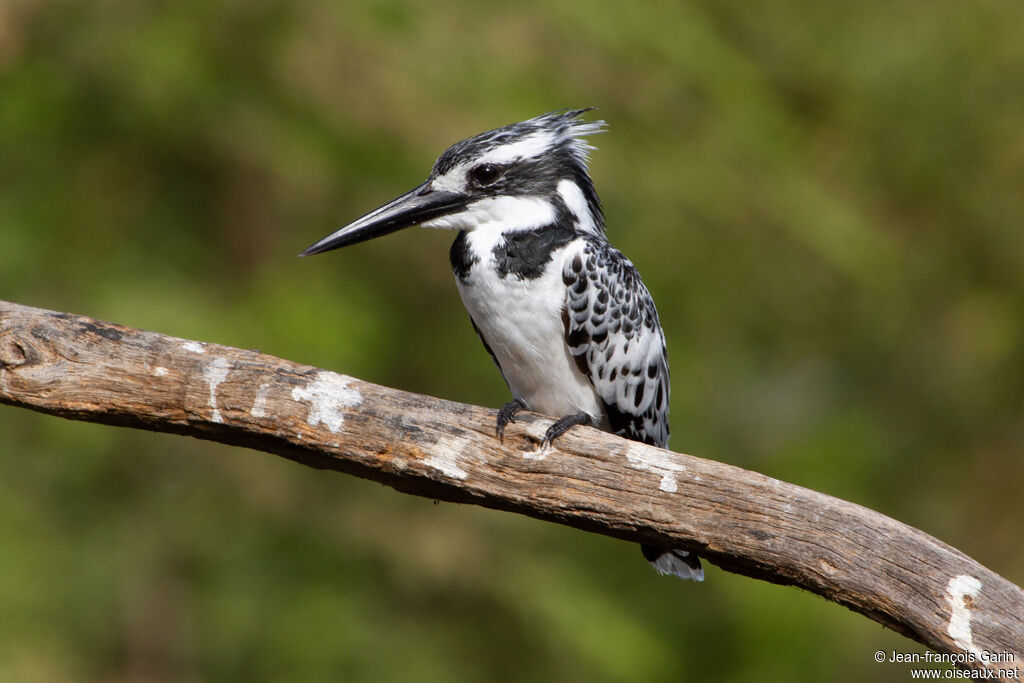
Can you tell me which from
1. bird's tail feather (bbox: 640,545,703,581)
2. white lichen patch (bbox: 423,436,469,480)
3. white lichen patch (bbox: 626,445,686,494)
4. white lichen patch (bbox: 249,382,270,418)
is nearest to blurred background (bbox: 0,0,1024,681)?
bird's tail feather (bbox: 640,545,703,581)

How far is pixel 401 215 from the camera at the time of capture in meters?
3.03

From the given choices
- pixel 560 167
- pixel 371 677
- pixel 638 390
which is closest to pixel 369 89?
pixel 560 167

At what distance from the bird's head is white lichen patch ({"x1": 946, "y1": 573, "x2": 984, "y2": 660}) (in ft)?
4.95

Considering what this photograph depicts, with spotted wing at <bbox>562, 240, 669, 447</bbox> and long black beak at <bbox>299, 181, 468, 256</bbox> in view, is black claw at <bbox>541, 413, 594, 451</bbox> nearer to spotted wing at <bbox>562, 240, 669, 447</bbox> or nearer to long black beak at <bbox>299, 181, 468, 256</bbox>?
spotted wing at <bbox>562, 240, 669, 447</bbox>

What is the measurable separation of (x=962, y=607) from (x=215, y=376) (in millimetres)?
1836

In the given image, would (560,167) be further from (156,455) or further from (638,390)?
(156,455)

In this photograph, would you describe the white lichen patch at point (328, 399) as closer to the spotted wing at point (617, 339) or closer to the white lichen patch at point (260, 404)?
the white lichen patch at point (260, 404)

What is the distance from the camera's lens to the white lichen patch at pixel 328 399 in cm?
249

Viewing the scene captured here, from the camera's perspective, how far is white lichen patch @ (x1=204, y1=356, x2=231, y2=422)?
8.30ft

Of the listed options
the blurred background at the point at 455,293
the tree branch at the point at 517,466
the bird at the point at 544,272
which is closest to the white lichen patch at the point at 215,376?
the tree branch at the point at 517,466

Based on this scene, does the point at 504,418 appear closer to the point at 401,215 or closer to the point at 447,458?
the point at 447,458

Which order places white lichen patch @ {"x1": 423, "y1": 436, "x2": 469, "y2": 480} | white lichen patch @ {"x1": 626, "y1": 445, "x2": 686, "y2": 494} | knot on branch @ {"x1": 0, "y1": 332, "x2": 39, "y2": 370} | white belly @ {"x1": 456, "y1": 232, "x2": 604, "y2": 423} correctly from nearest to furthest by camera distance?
1. white lichen patch @ {"x1": 626, "y1": 445, "x2": 686, "y2": 494}
2. white lichen patch @ {"x1": 423, "y1": 436, "x2": 469, "y2": 480}
3. knot on branch @ {"x1": 0, "y1": 332, "x2": 39, "y2": 370}
4. white belly @ {"x1": 456, "y1": 232, "x2": 604, "y2": 423}

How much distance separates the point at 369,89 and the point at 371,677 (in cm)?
295

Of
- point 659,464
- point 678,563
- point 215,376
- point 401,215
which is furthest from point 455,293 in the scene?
point 659,464
